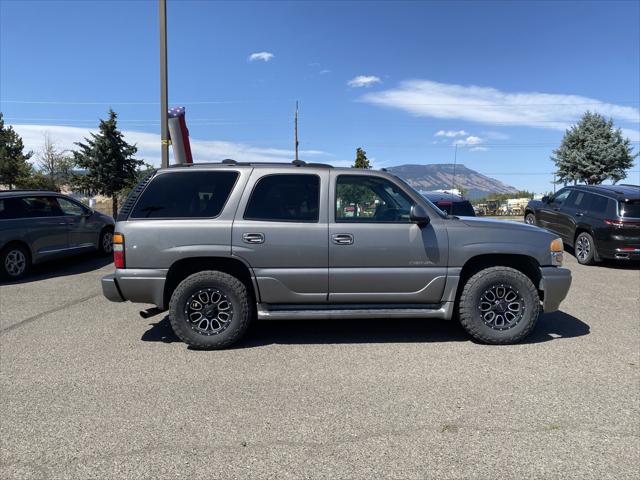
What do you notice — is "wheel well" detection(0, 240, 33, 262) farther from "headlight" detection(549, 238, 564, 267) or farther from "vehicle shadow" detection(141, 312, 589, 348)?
"headlight" detection(549, 238, 564, 267)

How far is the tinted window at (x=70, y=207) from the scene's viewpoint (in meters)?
9.17

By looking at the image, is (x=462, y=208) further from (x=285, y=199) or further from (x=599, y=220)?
(x=285, y=199)

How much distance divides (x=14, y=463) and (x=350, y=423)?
2.06 metres

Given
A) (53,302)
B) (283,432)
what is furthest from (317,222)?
(53,302)

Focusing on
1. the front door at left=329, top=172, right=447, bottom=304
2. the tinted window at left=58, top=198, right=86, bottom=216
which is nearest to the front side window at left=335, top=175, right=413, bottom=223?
the front door at left=329, top=172, right=447, bottom=304

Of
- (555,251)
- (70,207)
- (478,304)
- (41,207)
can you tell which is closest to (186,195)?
(478,304)

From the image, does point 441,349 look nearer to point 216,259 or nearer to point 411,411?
point 411,411

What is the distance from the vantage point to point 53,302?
21.0ft

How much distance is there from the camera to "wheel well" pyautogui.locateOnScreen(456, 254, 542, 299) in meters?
4.64

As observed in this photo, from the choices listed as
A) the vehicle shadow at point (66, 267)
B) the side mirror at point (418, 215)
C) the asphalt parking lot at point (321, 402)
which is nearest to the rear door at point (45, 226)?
the vehicle shadow at point (66, 267)

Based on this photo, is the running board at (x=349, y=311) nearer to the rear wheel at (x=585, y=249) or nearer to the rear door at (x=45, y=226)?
the rear door at (x=45, y=226)

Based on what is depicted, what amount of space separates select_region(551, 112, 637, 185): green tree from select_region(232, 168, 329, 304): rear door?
36.3 meters

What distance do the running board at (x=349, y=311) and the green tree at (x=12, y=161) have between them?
38.0 m

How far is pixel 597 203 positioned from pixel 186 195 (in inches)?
345
